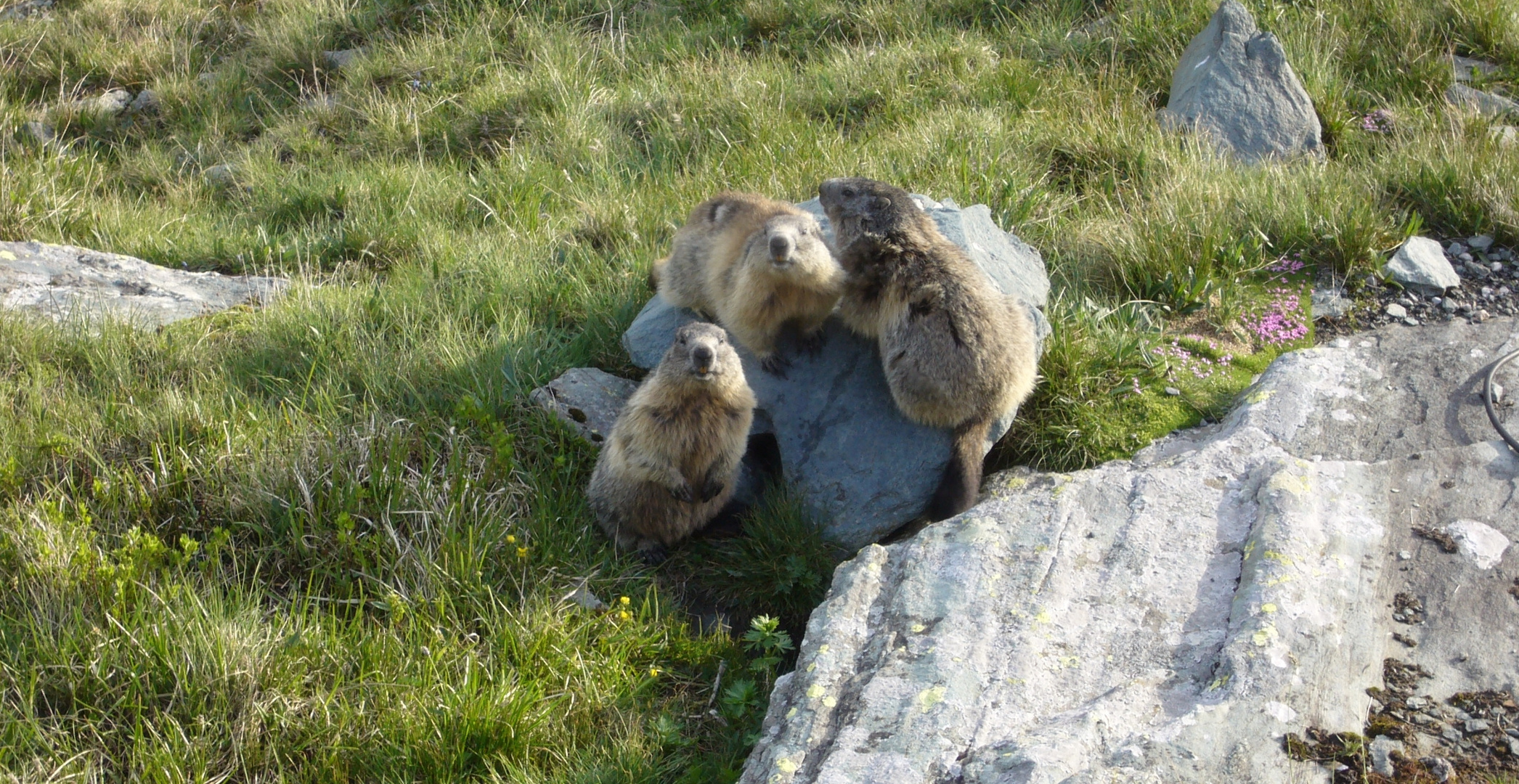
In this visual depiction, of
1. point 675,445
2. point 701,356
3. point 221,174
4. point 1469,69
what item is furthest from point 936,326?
point 221,174

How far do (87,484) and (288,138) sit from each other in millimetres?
5265

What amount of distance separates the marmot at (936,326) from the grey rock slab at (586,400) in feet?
4.34

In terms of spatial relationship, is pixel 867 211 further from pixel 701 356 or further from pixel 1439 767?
pixel 1439 767

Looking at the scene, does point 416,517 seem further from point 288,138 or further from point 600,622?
point 288,138

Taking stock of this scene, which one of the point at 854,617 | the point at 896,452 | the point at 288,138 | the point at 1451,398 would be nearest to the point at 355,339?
the point at 896,452

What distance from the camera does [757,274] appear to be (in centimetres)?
528

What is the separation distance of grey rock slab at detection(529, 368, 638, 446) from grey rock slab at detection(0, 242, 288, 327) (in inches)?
84.8

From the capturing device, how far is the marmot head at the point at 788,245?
5.07 metres

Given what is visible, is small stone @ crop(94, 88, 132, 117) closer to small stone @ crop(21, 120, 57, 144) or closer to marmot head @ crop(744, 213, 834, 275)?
small stone @ crop(21, 120, 57, 144)

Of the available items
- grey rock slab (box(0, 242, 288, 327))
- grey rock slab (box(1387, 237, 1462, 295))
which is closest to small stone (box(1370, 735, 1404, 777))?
grey rock slab (box(1387, 237, 1462, 295))

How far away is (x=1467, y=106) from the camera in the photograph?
751 centimetres

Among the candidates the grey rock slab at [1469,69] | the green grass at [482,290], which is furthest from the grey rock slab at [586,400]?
the grey rock slab at [1469,69]

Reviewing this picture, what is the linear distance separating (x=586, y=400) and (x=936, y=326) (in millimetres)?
1848

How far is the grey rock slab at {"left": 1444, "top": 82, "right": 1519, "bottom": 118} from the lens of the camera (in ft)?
24.8
